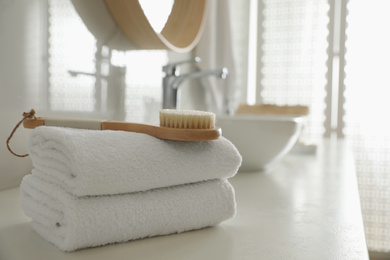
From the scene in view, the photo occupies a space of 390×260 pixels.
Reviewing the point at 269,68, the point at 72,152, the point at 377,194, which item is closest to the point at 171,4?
the point at 72,152

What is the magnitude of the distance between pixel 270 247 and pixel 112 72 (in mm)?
651

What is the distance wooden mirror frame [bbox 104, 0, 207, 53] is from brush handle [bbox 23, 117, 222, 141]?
475mm

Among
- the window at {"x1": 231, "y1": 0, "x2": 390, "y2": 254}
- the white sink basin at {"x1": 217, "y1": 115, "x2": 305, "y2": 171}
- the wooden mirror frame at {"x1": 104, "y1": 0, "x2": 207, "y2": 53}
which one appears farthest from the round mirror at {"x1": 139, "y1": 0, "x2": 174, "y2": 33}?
the window at {"x1": 231, "y1": 0, "x2": 390, "y2": 254}

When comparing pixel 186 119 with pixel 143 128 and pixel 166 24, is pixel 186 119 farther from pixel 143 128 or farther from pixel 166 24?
pixel 166 24

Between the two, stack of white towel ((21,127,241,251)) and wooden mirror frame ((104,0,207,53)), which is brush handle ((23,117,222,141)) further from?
wooden mirror frame ((104,0,207,53))

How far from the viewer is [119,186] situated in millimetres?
522

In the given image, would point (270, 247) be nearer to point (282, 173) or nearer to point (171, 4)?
point (282, 173)

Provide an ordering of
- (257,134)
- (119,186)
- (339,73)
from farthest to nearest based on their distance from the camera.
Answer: (339,73) → (257,134) → (119,186)

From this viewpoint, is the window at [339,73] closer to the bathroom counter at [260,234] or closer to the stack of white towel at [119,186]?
the bathroom counter at [260,234]

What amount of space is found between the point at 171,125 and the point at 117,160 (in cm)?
11

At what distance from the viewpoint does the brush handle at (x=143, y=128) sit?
1.92 ft

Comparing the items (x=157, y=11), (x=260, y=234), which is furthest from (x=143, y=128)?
(x=157, y=11)

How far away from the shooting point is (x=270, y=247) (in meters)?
0.56

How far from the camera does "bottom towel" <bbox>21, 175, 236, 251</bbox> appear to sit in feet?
1.65
